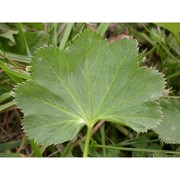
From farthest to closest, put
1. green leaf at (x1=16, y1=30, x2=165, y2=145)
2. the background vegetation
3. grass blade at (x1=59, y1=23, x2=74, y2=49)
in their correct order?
grass blade at (x1=59, y1=23, x2=74, y2=49), the background vegetation, green leaf at (x1=16, y1=30, x2=165, y2=145)

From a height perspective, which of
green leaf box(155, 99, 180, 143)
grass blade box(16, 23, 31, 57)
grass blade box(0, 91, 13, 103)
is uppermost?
grass blade box(16, 23, 31, 57)

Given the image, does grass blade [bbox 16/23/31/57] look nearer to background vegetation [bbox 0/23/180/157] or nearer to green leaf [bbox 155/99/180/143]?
background vegetation [bbox 0/23/180/157]

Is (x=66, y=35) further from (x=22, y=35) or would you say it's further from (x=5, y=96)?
(x=5, y=96)

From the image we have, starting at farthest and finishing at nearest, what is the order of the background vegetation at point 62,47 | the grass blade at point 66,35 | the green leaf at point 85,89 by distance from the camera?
the grass blade at point 66,35 < the background vegetation at point 62,47 < the green leaf at point 85,89

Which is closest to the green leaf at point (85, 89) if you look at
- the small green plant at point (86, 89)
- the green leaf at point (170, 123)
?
the small green plant at point (86, 89)


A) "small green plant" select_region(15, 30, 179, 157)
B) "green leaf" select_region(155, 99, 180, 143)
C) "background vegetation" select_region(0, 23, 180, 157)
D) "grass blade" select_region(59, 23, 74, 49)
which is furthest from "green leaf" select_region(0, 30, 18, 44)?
"green leaf" select_region(155, 99, 180, 143)

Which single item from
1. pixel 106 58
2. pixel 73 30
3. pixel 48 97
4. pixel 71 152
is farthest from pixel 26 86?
pixel 73 30

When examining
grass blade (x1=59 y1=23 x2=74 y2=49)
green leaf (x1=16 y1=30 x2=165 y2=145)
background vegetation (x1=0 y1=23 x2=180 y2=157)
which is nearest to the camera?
green leaf (x1=16 y1=30 x2=165 y2=145)

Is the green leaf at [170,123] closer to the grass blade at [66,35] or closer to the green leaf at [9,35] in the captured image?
the grass blade at [66,35]
